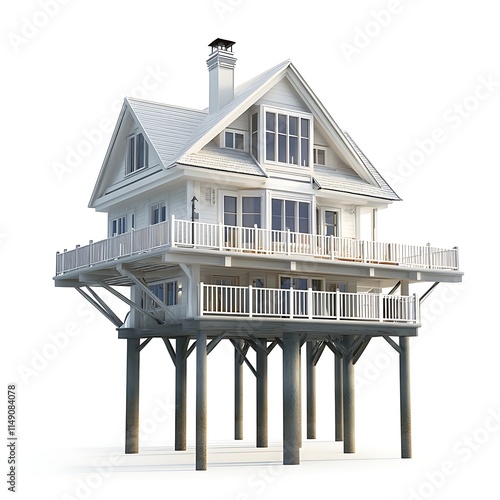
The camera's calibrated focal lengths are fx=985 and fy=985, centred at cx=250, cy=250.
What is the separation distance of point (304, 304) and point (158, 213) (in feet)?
23.0

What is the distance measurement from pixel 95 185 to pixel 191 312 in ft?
33.7

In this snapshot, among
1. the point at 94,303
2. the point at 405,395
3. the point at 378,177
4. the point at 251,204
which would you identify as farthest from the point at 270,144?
the point at 405,395

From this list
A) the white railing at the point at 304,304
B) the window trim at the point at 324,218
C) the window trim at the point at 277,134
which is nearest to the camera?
the white railing at the point at 304,304

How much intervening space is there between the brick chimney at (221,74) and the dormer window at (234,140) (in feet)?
7.71

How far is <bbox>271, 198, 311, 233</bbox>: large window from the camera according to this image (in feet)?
122

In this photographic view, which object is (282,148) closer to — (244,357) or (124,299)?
(124,299)

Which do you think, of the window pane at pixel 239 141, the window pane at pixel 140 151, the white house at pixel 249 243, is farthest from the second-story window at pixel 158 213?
the window pane at pixel 239 141

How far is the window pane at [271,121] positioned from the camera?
37875 millimetres

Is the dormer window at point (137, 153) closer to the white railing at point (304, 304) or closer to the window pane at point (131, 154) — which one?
the window pane at point (131, 154)

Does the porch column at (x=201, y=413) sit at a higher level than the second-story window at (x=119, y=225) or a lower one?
lower

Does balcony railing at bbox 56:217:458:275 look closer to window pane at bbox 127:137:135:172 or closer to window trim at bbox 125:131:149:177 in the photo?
window trim at bbox 125:131:149:177

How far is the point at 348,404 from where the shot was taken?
136 feet

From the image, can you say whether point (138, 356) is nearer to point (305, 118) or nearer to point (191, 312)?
point (191, 312)

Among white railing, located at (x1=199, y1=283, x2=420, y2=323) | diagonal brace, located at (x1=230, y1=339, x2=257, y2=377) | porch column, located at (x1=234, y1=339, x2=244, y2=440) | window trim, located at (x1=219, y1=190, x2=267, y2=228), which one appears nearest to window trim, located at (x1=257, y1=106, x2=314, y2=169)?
window trim, located at (x1=219, y1=190, x2=267, y2=228)
